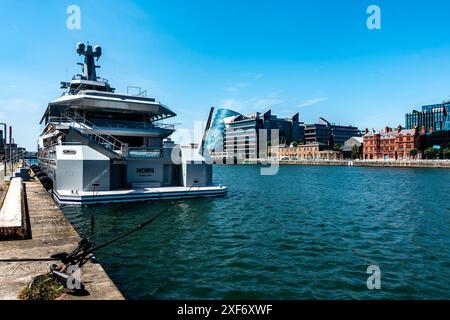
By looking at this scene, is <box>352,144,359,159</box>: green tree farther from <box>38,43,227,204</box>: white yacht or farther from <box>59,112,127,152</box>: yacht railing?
<box>59,112,127,152</box>: yacht railing

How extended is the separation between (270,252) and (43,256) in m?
9.03

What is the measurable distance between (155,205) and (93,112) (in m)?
13.6

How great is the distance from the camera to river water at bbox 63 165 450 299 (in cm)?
1042

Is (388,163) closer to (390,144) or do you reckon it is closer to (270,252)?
(390,144)

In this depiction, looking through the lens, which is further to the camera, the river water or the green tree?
the green tree

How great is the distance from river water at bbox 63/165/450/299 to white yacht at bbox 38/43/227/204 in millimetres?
2342

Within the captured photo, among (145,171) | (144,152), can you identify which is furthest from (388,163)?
(144,152)

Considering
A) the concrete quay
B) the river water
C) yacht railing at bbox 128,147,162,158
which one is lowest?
the river water

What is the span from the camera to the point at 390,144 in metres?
149

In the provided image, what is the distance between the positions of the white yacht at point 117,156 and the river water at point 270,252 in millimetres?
2342

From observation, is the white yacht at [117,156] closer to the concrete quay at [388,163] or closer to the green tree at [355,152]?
the concrete quay at [388,163]

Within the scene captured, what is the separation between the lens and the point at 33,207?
57.6 feet

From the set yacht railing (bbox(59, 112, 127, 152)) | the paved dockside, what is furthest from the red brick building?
the paved dockside
